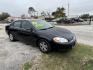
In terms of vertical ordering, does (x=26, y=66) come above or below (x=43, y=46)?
below

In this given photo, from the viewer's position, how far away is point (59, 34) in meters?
5.39

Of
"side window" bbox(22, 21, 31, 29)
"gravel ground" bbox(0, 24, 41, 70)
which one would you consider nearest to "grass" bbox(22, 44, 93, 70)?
"gravel ground" bbox(0, 24, 41, 70)

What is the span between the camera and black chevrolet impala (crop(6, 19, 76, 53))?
5.12 metres

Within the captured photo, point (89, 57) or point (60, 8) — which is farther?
point (60, 8)

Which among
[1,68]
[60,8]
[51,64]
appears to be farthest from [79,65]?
[60,8]

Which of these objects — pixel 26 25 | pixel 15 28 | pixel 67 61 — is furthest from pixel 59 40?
pixel 15 28

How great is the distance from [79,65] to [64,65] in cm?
49

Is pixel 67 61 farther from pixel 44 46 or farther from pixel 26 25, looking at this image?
pixel 26 25

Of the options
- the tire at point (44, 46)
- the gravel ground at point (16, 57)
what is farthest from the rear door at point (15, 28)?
the tire at point (44, 46)

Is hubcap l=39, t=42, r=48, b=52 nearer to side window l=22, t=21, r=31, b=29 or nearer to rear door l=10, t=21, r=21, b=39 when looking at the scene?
side window l=22, t=21, r=31, b=29

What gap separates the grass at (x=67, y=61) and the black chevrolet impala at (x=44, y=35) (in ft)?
1.09

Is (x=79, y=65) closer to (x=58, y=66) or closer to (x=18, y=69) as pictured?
(x=58, y=66)

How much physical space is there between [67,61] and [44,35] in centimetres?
146

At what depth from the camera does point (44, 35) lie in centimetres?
547
